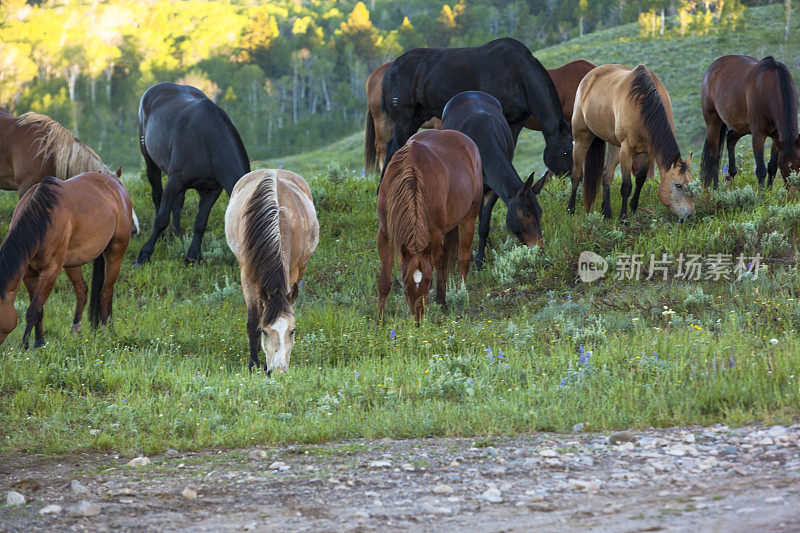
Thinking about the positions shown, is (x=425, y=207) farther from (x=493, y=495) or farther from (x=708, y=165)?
(x=708, y=165)

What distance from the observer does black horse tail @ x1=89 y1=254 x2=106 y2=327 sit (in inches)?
356

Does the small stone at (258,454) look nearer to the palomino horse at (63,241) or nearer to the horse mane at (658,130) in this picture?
the palomino horse at (63,241)

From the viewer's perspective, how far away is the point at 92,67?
84.2 m

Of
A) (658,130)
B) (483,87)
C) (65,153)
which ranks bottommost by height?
(658,130)

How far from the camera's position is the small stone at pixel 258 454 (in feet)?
15.5

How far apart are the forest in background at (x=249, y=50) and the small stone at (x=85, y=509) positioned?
215 feet

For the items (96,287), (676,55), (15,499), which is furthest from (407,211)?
(676,55)

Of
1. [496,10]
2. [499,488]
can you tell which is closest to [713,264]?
[499,488]

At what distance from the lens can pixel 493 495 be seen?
367cm

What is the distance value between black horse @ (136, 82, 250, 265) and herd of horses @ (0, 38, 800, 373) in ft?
0.08

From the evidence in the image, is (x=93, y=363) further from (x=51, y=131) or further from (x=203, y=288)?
(x=51, y=131)

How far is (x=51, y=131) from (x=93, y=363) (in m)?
5.30

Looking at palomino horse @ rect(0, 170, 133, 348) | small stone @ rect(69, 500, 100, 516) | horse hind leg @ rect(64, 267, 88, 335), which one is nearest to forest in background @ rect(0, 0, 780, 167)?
palomino horse @ rect(0, 170, 133, 348)

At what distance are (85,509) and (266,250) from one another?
3307 mm
